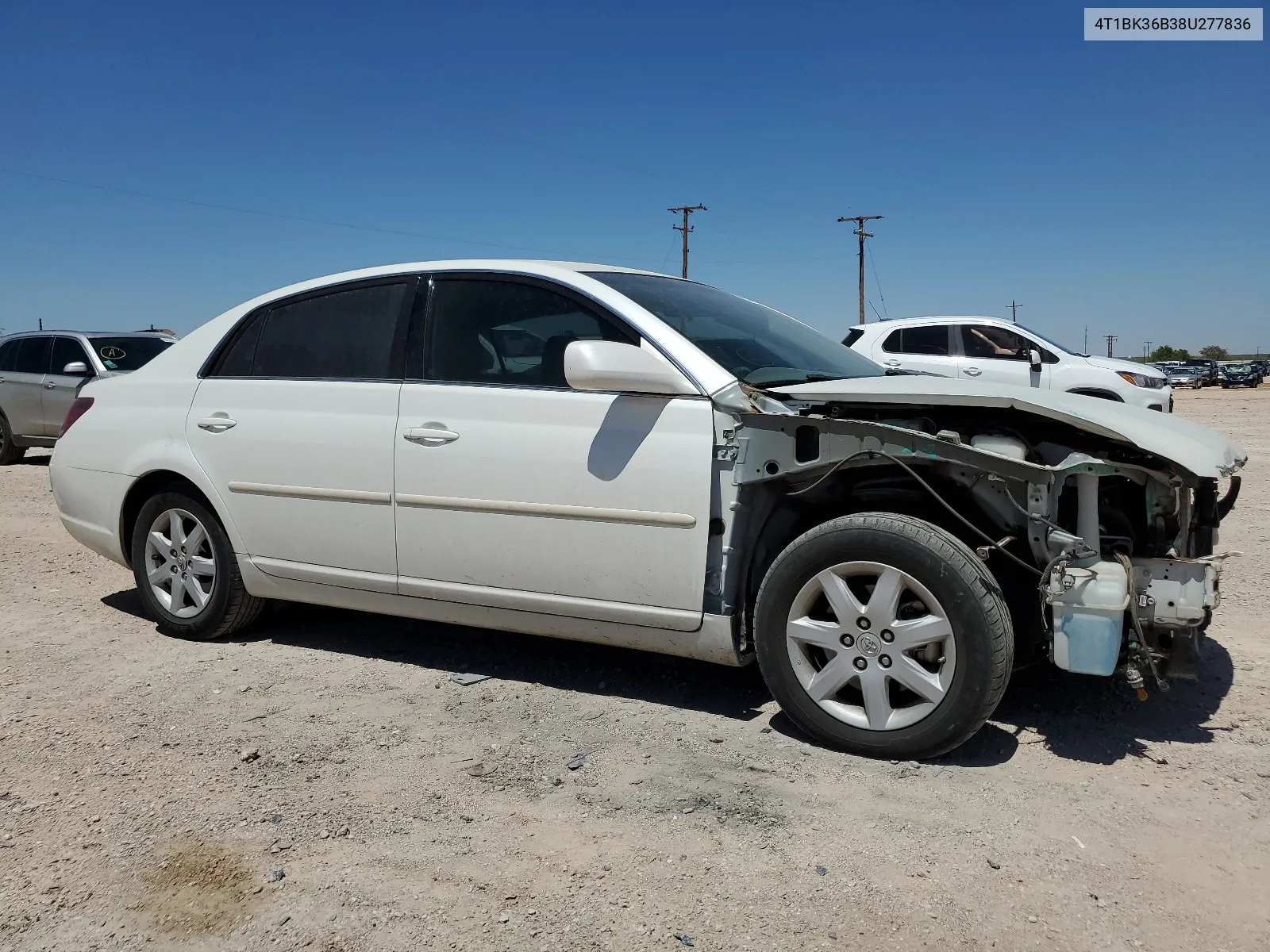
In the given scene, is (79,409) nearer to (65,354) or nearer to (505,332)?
(505,332)

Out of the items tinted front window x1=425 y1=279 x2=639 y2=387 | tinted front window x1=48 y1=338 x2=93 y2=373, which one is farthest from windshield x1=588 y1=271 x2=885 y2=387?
tinted front window x1=48 y1=338 x2=93 y2=373

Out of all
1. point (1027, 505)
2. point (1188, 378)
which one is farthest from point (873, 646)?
point (1188, 378)

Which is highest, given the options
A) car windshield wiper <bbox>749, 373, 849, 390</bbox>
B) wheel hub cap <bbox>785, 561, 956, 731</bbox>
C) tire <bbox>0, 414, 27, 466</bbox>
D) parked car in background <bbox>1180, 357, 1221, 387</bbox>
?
parked car in background <bbox>1180, 357, 1221, 387</bbox>

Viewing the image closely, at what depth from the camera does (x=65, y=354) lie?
41.6ft

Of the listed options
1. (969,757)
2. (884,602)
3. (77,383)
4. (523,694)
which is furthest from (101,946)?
(77,383)

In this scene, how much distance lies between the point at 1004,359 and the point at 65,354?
40.0 feet

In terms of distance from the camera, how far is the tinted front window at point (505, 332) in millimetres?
3791

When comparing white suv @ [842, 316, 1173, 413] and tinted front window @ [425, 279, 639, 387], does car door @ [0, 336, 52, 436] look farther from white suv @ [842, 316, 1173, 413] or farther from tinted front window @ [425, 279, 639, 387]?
tinted front window @ [425, 279, 639, 387]

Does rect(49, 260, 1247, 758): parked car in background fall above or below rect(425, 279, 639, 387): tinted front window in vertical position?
below

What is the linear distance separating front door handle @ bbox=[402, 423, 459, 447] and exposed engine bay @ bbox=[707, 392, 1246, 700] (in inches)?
43.6

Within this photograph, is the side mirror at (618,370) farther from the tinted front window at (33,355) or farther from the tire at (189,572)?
the tinted front window at (33,355)

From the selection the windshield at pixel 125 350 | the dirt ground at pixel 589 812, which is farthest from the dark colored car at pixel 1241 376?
the dirt ground at pixel 589 812

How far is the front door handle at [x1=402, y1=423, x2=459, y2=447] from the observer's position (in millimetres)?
3869

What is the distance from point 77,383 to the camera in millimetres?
12305
